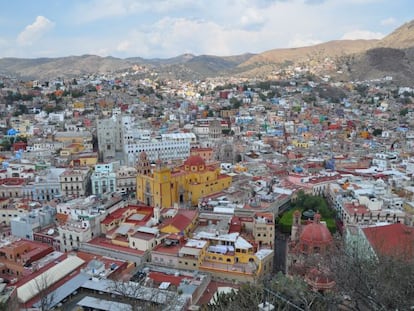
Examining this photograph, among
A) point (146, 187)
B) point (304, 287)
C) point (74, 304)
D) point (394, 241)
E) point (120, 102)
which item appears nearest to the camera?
point (304, 287)

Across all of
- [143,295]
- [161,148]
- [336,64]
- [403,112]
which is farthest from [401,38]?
[143,295]

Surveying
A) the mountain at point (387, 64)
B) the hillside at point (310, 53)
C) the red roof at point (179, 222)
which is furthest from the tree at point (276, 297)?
the hillside at point (310, 53)

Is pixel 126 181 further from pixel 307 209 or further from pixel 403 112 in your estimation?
pixel 403 112

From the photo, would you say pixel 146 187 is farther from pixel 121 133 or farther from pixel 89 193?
pixel 121 133

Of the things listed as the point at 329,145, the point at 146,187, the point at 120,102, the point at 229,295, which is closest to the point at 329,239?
the point at 229,295

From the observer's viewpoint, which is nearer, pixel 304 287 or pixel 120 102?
pixel 304 287

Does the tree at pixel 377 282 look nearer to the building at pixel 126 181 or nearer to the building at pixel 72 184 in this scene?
the building at pixel 126 181

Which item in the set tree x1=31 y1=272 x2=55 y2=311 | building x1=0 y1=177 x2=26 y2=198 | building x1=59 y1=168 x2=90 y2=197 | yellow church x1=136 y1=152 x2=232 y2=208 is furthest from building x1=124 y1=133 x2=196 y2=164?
tree x1=31 y1=272 x2=55 y2=311
